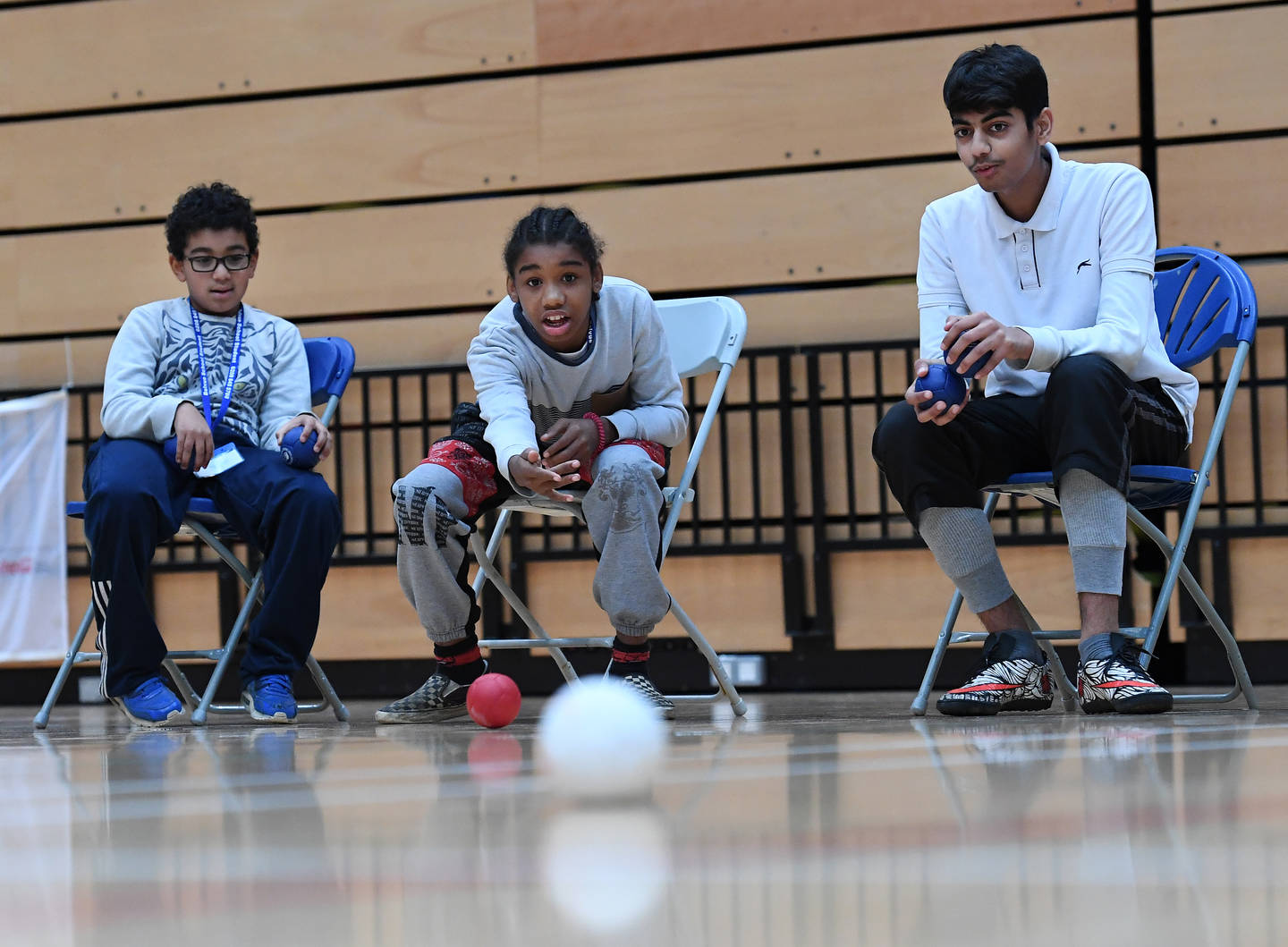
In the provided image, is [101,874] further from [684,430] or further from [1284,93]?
[1284,93]

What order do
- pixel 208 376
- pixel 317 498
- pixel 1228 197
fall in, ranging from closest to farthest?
pixel 317 498, pixel 208 376, pixel 1228 197

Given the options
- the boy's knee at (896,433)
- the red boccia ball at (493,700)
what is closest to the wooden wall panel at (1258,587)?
the boy's knee at (896,433)

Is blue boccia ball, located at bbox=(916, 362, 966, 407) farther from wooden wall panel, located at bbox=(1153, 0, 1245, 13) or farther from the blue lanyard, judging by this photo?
wooden wall panel, located at bbox=(1153, 0, 1245, 13)

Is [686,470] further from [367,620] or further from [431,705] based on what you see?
[367,620]

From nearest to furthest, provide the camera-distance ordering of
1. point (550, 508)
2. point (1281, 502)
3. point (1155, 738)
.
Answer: point (1155, 738)
point (550, 508)
point (1281, 502)

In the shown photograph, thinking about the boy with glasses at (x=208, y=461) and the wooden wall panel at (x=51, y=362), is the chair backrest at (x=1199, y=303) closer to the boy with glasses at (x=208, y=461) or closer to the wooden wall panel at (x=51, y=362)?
the boy with glasses at (x=208, y=461)

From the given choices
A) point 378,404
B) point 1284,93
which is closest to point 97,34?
point 378,404

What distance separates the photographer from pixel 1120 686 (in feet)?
7.27

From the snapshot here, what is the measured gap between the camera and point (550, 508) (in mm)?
2730

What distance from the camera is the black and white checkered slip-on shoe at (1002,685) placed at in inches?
93.5

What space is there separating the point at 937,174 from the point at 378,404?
171cm

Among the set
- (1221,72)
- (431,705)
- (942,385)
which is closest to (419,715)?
(431,705)

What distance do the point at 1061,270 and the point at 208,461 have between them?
169 centimetres

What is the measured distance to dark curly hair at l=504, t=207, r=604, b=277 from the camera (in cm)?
263
